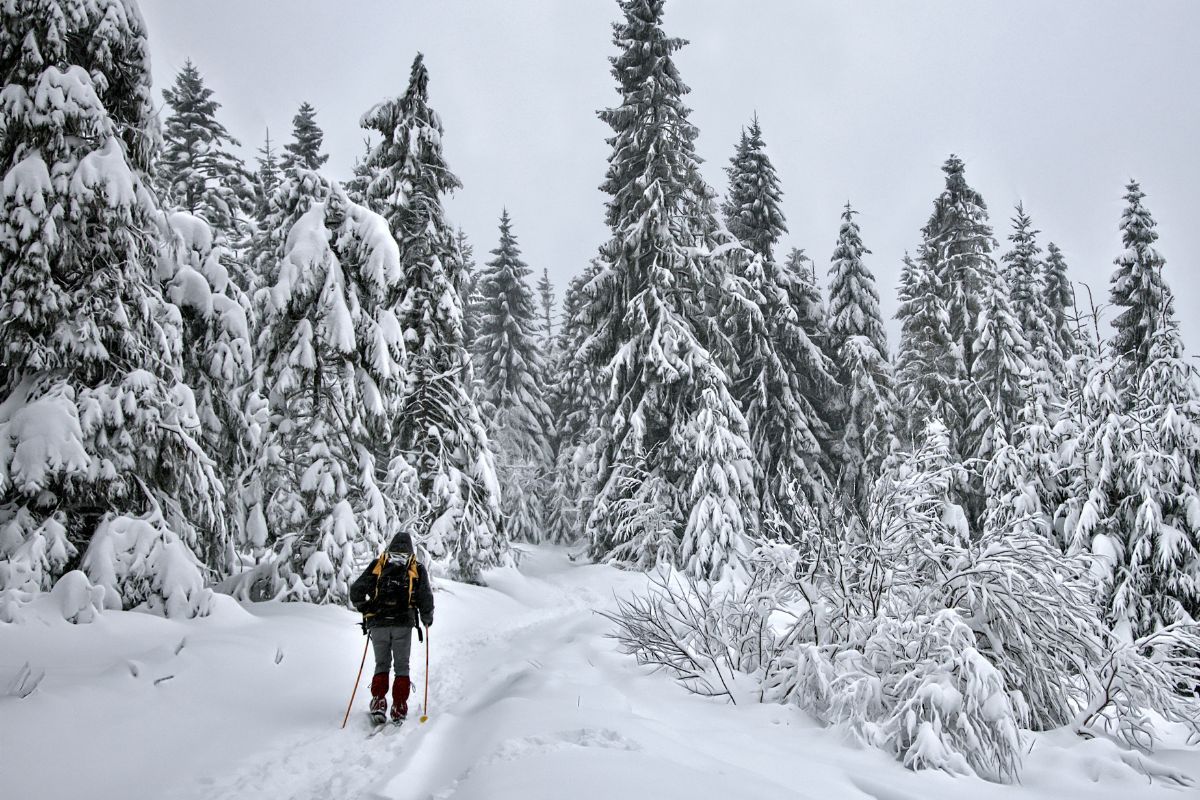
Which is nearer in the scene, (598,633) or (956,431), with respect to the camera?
(598,633)

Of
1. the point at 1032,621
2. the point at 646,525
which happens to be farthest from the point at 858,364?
the point at 1032,621

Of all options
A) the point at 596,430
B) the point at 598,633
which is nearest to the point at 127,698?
the point at 598,633

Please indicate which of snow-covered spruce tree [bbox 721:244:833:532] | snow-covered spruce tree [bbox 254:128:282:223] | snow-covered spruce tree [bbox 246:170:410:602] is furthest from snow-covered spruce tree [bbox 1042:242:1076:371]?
snow-covered spruce tree [bbox 254:128:282:223]

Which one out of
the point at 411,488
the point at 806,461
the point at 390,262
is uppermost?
the point at 390,262

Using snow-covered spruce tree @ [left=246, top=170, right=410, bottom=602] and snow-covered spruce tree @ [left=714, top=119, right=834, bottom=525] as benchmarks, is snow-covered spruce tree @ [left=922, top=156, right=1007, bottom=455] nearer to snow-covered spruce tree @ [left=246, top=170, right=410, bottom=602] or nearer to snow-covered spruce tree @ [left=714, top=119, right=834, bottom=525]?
snow-covered spruce tree @ [left=714, top=119, right=834, bottom=525]

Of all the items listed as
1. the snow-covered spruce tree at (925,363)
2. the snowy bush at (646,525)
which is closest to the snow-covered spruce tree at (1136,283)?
the snow-covered spruce tree at (925,363)

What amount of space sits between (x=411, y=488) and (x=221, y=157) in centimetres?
1160

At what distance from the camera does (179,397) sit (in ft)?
28.9

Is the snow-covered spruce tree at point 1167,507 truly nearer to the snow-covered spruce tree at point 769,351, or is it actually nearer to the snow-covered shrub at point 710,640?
the snow-covered spruce tree at point 769,351

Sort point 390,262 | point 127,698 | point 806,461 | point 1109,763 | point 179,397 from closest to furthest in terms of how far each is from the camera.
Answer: point 1109,763
point 127,698
point 179,397
point 390,262
point 806,461

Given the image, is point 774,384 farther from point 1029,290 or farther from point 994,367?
point 1029,290

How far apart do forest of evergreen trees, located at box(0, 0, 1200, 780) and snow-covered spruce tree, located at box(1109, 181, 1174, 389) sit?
9cm

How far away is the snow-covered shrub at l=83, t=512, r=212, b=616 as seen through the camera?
7691mm

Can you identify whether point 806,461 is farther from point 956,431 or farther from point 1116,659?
point 1116,659
